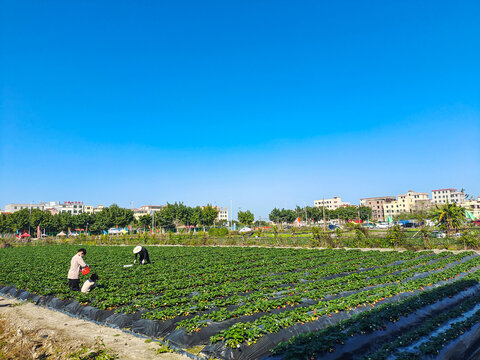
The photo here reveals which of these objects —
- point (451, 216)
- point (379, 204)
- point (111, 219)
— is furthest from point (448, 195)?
point (111, 219)

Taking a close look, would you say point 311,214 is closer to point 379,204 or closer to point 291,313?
point 379,204

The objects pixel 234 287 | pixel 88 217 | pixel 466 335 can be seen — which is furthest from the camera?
pixel 88 217

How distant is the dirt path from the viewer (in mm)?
6676

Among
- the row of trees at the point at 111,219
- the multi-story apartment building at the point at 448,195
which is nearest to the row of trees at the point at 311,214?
the row of trees at the point at 111,219

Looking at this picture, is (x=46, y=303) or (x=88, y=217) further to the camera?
(x=88, y=217)

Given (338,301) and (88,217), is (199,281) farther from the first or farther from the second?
(88,217)

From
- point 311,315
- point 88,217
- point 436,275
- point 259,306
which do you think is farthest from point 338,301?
point 88,217

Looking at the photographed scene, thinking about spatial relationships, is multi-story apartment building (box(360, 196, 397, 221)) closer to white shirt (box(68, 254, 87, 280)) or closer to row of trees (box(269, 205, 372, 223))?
row of trees (box(269, 205, 372, 223))

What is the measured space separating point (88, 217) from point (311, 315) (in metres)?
97.1

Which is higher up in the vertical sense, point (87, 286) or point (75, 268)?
point (75, 268)

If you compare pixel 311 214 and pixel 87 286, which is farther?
pixel 311 214

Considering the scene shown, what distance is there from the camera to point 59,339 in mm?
7500

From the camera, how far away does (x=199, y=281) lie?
44.1 feet

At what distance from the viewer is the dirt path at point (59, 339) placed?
6.68 meters
